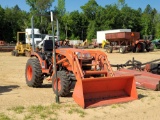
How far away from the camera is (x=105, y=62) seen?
7.87m

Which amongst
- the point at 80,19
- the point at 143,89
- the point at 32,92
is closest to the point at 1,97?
the point at 32,92

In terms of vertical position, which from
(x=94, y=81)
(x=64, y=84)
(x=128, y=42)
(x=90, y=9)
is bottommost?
(x=64, y=84)

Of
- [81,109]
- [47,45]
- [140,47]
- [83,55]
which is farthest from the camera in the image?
[140,47]

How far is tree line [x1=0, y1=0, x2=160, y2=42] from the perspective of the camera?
196 feet

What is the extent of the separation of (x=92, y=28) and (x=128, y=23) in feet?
39.9

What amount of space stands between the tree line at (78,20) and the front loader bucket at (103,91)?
5122 cm

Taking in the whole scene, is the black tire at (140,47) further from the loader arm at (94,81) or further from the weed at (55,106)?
the weed at (55,106)

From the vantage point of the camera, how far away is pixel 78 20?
68.0 m

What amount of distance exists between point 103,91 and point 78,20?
202 ft

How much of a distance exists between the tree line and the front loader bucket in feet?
168

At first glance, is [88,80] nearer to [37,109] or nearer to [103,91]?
[103,91]

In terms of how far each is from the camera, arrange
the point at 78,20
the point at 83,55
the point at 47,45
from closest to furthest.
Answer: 1. the point at 83,55
2. the point at 47,45
3. the point at 78,20

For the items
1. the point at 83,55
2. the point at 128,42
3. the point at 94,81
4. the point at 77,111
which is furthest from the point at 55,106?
the point at 128,42

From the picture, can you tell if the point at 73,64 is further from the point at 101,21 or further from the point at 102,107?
the point at 101,21
